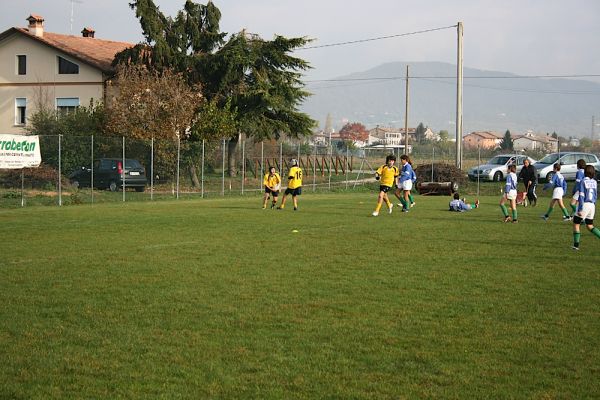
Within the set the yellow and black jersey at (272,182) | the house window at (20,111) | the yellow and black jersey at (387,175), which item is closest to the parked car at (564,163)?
the yellow and black jersey at (387,175)

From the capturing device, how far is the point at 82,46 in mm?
51281

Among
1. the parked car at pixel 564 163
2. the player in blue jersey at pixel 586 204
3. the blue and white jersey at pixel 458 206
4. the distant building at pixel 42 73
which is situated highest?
the distant building at pixel 42 73

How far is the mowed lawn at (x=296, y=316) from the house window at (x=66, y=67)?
33907mm

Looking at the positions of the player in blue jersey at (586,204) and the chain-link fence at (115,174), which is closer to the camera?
the player in blue jersey at (586,204)

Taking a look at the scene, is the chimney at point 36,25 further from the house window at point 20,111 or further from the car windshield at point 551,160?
the car windshield at point 551,160

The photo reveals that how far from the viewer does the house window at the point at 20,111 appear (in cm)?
5009

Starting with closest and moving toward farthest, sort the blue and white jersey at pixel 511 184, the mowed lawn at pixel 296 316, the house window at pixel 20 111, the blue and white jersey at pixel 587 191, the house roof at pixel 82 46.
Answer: the mowed lawn at pixel 296 316
the blue and white jersey at pixel 587 191
the blue and white jersey at pixel 511 184
the house roof at pixel 82 46
the house window at pixel 20 111

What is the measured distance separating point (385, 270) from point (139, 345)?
5421 millimetres

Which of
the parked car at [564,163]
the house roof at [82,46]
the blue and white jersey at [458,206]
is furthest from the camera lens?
the house roof at [82,46]

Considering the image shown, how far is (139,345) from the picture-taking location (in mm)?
7211

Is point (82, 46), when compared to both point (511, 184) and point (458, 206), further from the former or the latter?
point (511, 184)

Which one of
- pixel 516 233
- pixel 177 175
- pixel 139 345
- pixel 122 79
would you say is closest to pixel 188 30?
pixel 122 79

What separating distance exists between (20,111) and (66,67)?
4923 mm

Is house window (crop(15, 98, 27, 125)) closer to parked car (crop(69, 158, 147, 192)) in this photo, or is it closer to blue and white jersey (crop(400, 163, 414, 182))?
parked car (crop(69, 158, 147, 192))
